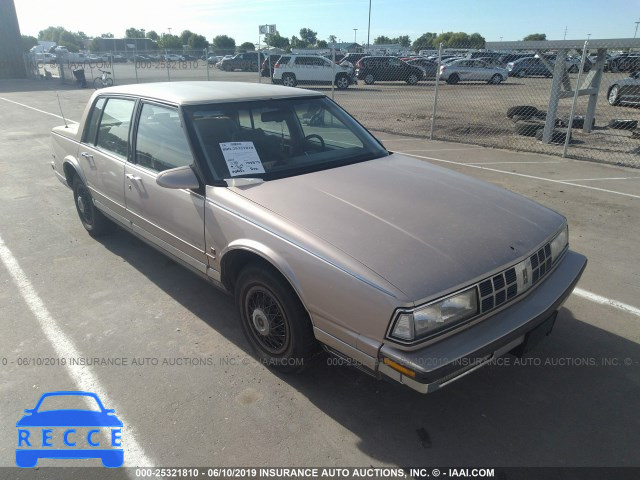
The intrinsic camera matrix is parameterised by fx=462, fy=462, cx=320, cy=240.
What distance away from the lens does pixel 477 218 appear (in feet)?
9.37

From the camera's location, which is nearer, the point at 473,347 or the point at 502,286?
the point at 473,347

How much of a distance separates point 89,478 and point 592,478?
2533mm

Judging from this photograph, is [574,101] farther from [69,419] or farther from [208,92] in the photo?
[69,419]

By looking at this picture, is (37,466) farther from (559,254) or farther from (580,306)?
(580,306)

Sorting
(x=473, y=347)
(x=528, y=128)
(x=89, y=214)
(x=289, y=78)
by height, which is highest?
(x=289, y=78)

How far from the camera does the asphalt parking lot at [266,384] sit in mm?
2488

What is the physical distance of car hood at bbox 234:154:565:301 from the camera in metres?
2.36

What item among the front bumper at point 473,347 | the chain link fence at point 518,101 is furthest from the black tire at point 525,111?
the front bumper at point 473,347

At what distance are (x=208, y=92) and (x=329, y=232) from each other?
1890mm

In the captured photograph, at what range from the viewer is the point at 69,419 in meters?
2.71

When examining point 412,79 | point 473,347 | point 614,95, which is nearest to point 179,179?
point 473,347

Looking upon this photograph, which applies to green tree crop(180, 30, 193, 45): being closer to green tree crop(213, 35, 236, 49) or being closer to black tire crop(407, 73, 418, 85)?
green tree crop(213, 35, 236, 49)

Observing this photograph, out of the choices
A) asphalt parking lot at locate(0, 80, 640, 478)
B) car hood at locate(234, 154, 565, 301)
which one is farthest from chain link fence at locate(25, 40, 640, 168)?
car hood at locate(234, 154, 565, 301)

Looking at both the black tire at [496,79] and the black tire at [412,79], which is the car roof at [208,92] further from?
the black tire at [496,79]
